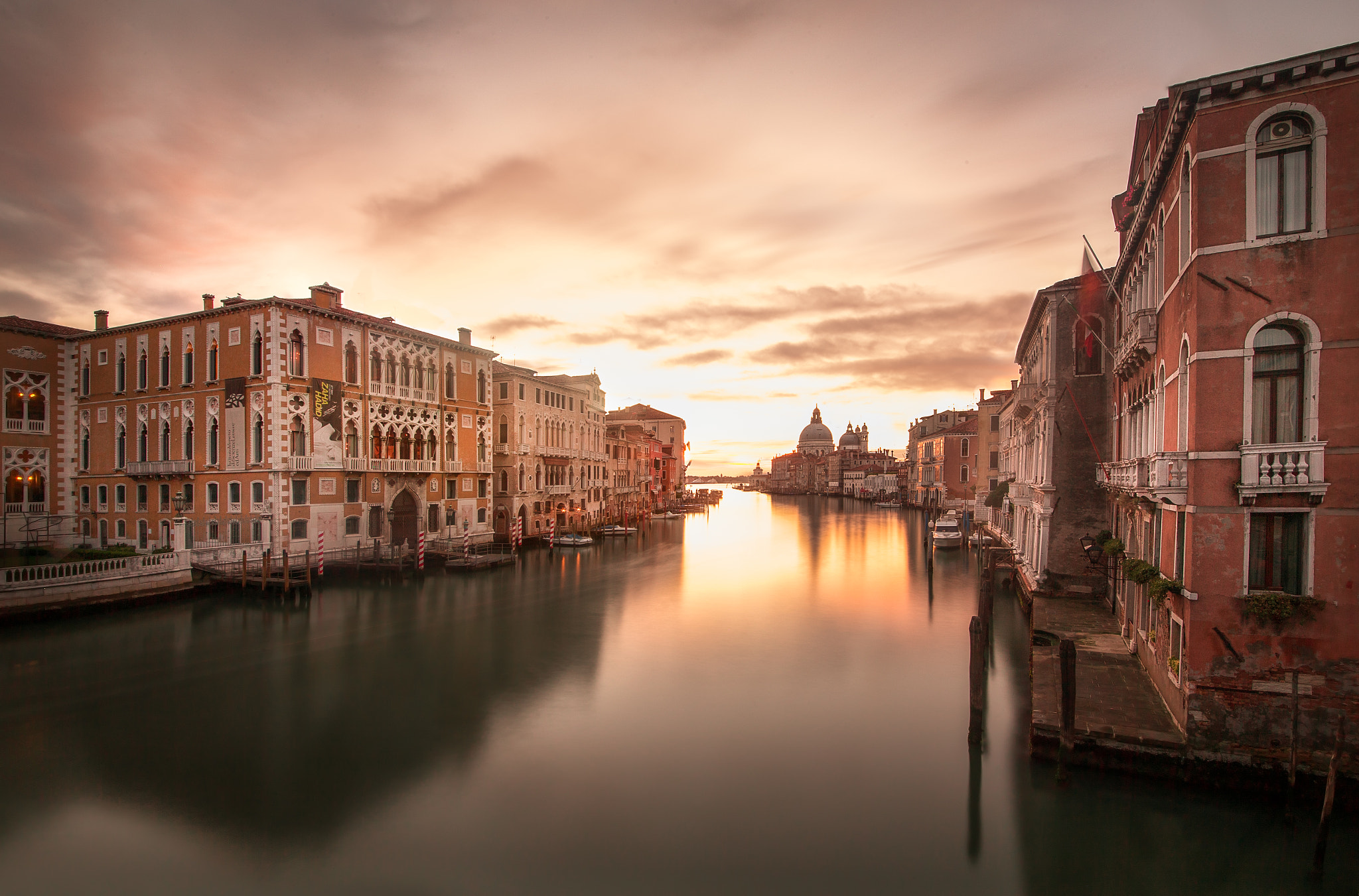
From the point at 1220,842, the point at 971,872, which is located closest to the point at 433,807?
the point at 971,872

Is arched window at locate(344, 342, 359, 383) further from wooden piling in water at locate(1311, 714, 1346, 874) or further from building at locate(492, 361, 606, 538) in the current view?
wooden piling in water at locate(1311, 714, 1346, 874)

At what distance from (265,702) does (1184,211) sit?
53.9ft

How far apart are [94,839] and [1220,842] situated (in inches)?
511

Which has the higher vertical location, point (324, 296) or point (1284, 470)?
point (324, 296)

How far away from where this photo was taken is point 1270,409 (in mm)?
7980

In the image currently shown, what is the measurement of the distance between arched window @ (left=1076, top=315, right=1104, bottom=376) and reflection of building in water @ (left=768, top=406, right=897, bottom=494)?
77568 mm

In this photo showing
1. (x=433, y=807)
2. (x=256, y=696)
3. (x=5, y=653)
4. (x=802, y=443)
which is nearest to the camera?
(x=433, y=807)

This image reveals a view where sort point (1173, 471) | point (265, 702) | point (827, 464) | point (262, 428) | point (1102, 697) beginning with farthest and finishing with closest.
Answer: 1. point (827, 464)
2. point (262, 428)
3. point (265, 702)
4. point (1102, 697)
5. point (1173, 471)

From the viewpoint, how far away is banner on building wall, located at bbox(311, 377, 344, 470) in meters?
23.0

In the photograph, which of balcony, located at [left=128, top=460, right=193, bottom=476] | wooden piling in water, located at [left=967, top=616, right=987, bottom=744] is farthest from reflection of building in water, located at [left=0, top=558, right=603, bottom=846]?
wooden piling in water, located at [left=967, top=616, right=987, bottom=744]

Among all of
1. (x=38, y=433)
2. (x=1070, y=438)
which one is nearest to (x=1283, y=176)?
(x=1070, y=438)

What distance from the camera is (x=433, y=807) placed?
886 centimetres

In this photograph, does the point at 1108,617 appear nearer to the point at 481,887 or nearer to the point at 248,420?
the point at 481,887

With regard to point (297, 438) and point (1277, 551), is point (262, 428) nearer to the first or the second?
point (297, 438)
